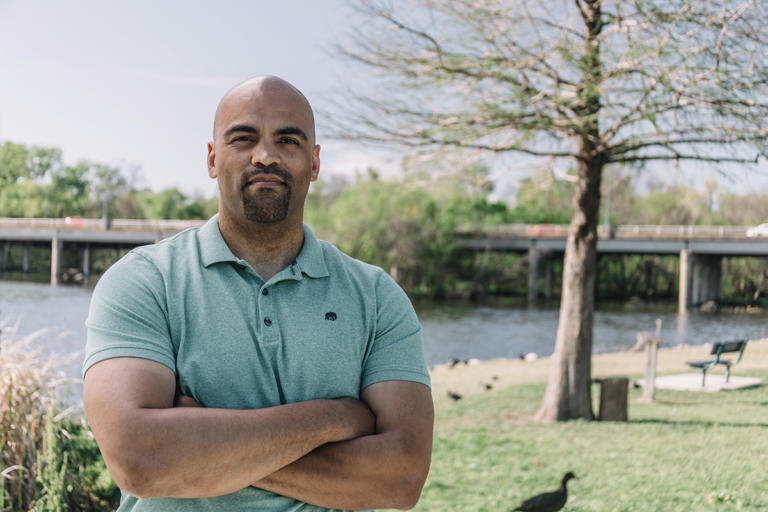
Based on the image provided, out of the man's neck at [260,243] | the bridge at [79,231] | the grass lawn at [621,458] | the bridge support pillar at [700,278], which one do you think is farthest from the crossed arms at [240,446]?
the bridge at [79,231]

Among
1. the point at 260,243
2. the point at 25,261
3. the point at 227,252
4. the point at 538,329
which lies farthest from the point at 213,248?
the point at 25,261

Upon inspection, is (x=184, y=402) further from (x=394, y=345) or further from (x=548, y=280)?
Result: (x=548, y=280)

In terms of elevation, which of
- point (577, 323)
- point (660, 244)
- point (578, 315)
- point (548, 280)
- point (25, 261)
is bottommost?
point (25, 261)

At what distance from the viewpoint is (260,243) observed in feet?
6.71

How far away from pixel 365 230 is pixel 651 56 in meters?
42.1

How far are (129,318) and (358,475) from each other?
705mm

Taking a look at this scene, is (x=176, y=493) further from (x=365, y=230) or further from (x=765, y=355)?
(x=365, y=230)

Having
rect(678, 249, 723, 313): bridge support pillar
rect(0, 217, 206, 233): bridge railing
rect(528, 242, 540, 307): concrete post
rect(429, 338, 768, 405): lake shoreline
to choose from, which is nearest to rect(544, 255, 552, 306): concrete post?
rect(528, 242, 540, 307): concrete post

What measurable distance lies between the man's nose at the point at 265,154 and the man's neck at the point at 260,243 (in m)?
0.17

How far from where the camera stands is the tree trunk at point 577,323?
954 centimetres

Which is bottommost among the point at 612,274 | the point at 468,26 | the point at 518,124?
the point at 612,274

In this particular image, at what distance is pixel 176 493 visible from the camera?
1.75m

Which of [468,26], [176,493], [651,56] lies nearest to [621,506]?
[651,56]

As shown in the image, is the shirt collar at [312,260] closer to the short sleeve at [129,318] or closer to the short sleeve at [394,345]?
the short sleeve at [394,345]
